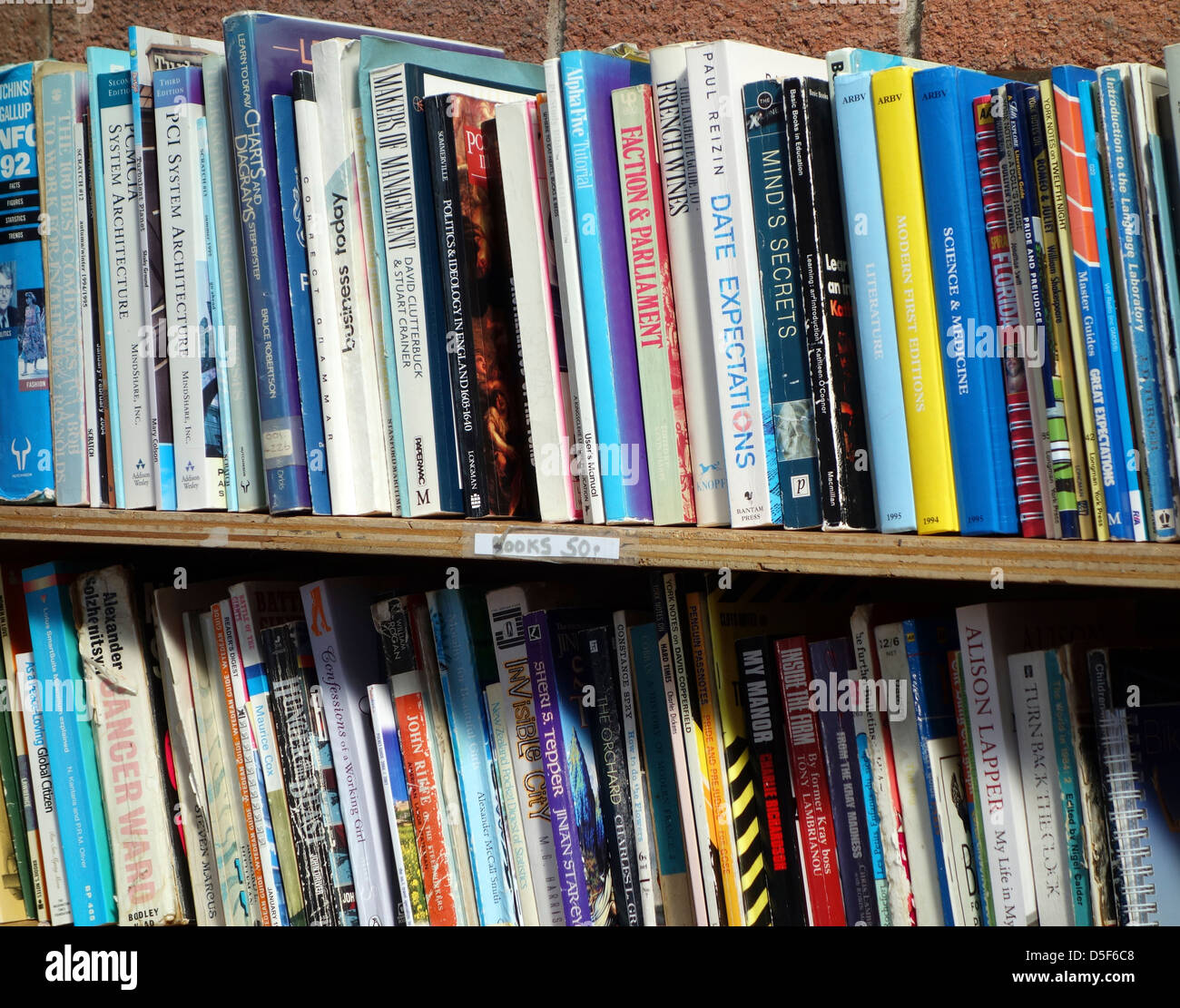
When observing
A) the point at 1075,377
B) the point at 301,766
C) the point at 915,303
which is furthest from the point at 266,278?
the point at 1075,377

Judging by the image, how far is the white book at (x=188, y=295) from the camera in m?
1.10

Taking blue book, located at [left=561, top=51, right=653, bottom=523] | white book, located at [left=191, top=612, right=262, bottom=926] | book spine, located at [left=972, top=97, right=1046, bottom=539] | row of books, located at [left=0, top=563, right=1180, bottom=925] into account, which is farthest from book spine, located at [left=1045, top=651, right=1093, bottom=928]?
white book, located at [left=191, top=612, right=262, bottom=926]

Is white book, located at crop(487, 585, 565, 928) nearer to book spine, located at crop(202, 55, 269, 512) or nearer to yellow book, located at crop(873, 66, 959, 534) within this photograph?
book spine, located at crop(202, 55, 269, 512)

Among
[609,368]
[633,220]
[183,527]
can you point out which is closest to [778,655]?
[609,368]

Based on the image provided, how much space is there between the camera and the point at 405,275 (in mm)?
1008

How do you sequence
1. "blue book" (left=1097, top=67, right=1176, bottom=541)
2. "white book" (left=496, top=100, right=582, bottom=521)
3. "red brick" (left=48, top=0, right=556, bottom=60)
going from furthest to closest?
"red brick" (left=48, top=0, right=556, bottom=60)
"white book" (left=496, top=100, right=582, bottom=521)
"blue book" (left=1097, top=67, right=1176, bottom=541)

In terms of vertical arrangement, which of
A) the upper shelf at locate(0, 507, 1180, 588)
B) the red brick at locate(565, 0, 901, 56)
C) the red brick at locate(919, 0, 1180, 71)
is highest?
the red brick at locate(565, 0, 901, 56)

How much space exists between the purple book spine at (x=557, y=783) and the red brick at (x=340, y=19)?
77cm

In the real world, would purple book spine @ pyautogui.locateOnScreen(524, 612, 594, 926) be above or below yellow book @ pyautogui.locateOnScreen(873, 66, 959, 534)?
below

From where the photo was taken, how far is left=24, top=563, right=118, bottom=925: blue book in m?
1.24

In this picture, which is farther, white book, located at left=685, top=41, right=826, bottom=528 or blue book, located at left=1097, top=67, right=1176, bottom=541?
white book, located at left=685, top=41, right=826, bottom=528

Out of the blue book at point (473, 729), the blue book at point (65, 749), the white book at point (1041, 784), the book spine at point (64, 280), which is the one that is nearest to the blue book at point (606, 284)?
the blue book at point (473, 729)

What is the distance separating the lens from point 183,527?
1114 mm
